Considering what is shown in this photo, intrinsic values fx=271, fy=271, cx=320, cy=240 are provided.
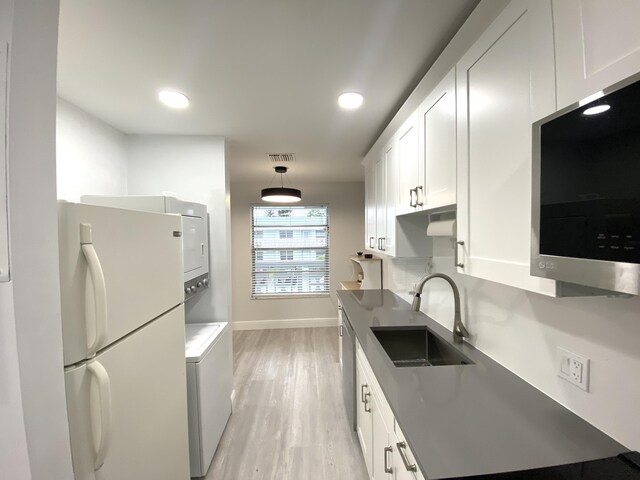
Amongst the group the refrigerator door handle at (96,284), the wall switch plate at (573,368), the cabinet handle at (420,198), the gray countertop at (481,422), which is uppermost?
the cabinet handle at (420,198)

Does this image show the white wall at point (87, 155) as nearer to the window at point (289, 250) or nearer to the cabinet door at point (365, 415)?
the cabinet door at point (365, 415)

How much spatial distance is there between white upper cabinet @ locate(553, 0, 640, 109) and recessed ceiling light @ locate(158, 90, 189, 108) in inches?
73.2

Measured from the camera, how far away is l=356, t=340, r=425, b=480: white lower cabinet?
965mm

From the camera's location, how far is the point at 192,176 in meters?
2.43

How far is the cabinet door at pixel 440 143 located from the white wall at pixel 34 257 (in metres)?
1.40

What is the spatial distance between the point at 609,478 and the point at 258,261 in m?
4.46

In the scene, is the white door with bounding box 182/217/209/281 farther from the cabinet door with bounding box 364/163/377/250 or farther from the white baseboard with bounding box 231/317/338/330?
the white baseboard with bounding box 231/317/338/330

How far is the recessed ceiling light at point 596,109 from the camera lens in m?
0.54

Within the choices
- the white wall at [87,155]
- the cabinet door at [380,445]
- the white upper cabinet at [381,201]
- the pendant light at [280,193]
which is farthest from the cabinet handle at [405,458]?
the pendant light at [280,193]

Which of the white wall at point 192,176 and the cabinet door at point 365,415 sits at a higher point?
the white wall at point 192,176

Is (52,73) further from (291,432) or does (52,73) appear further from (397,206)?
(291,432)

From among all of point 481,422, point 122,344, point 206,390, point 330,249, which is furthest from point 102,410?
point 330,249

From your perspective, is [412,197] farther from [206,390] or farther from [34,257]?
[206,390]

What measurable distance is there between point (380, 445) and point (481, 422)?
0.61 meters
